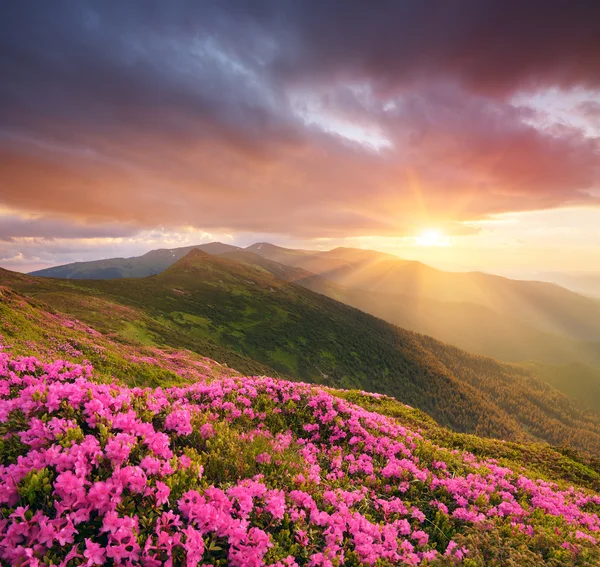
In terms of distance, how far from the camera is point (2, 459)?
5082mm

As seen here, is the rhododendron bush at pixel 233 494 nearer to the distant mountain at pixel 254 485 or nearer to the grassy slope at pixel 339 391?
the distant mountain at pixel 254 485

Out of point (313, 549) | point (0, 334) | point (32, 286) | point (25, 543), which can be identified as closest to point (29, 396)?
point (25, 543)

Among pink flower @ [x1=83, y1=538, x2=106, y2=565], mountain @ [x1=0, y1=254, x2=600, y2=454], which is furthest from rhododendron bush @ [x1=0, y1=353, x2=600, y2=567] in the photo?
mountain @ [x1=0, y1=254, x2=600, y2=454]

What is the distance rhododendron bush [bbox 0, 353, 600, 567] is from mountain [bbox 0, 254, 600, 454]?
116ft

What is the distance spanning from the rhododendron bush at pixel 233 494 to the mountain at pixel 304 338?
3542cm

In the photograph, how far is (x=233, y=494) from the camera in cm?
550

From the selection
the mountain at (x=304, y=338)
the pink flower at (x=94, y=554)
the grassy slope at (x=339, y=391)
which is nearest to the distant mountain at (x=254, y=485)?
the pink flower at (x=94, y=554)

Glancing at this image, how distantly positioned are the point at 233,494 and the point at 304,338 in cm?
10767

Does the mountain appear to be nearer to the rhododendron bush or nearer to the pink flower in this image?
the rhododendron bush

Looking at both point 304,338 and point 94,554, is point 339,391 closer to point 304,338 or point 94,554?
point 94,554

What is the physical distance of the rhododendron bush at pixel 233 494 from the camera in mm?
4336

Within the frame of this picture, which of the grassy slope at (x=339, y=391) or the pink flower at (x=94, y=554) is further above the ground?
the pink flower at (x=94, y=554)

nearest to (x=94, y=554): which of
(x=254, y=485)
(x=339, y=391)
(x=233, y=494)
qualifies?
(x=233, y=494)

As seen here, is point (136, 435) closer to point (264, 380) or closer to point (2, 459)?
point (2, 459)
